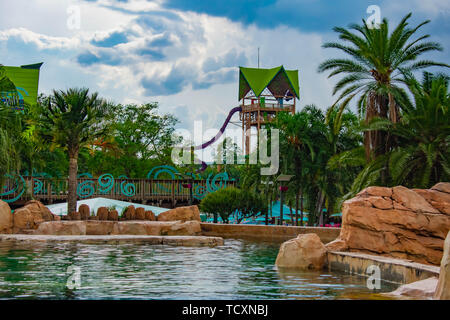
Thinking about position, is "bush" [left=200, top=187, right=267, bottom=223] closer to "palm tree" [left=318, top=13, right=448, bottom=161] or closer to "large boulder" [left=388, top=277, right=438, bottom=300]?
"palm tree" [left=318, top=13, right=448, bottom=161]

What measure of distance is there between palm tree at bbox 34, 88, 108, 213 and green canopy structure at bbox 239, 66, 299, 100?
36.9 metres

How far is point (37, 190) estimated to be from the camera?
34.8 meters

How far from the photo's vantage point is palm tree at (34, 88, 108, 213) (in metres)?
27.1

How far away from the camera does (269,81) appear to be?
63844mm

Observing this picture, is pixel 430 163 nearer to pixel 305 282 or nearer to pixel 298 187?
pixel 305 282

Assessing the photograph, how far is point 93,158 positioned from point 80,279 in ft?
120

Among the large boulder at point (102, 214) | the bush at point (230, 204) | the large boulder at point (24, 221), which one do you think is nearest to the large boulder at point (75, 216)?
the large boulder at point (102, 214)

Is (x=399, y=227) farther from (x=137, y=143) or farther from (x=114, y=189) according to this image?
(x=137, y=143)

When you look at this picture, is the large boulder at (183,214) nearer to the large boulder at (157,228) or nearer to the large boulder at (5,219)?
the large boulder at (157,228)

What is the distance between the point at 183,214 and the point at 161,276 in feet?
45.9

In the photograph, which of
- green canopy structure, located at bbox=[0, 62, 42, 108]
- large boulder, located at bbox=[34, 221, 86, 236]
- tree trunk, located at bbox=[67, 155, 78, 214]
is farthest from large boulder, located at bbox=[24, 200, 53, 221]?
green canopy structure, located at bbox=[0, 62, 42, 108]

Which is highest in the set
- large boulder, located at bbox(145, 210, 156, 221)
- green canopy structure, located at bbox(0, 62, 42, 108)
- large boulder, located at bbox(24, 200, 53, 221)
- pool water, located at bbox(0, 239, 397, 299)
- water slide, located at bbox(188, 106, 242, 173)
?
green canopy structure, located at bbox(0, 62, 42, 108)

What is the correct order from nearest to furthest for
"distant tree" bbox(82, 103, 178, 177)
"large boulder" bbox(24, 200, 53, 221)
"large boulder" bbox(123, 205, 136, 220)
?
1. "large boulder" bbox(24, 200, 53, 221)
2. "large boulder" bbox(123, 205, 136, 220)
3. "distant tree" bbox(82, 103, 178, 177)
